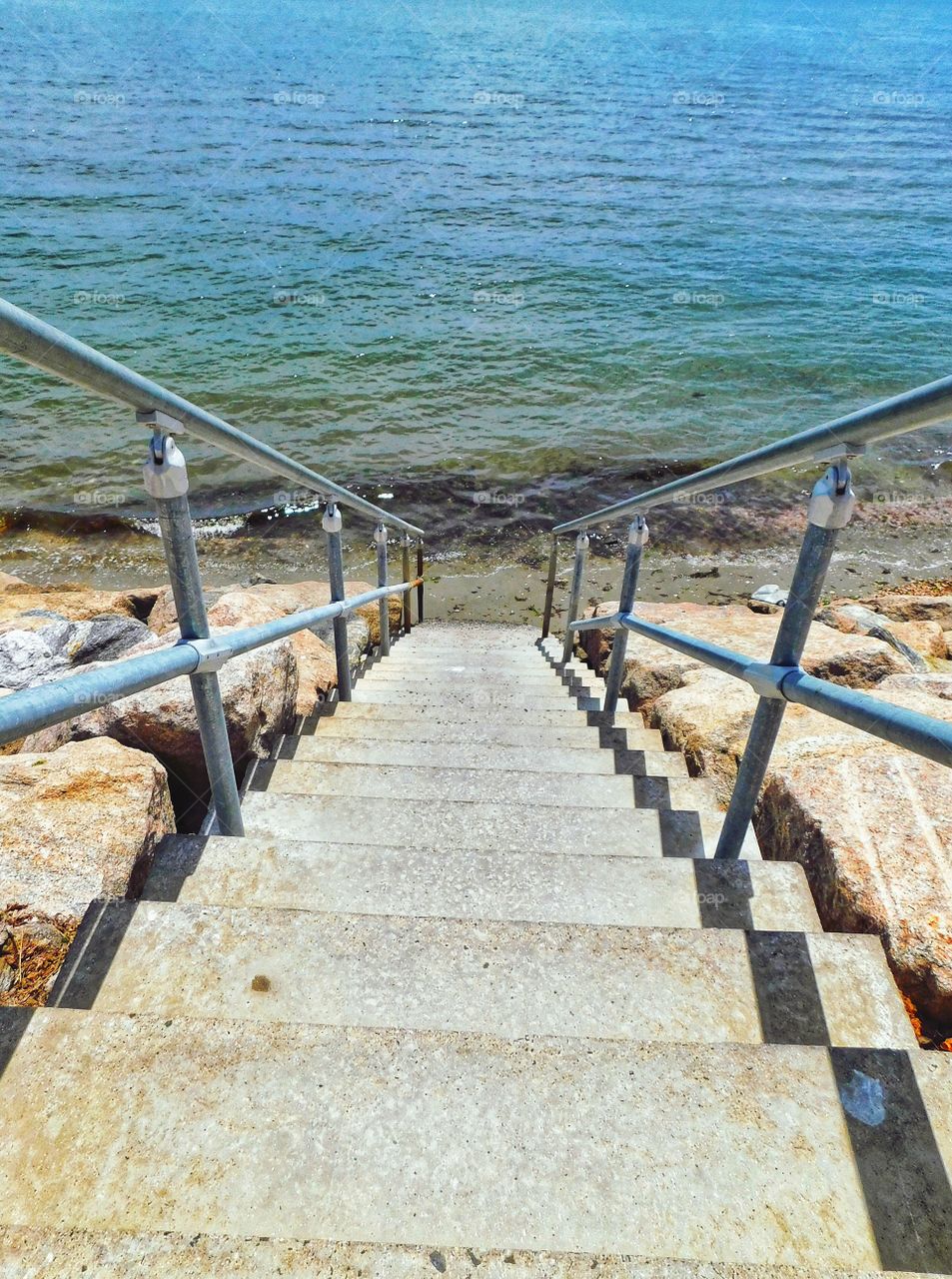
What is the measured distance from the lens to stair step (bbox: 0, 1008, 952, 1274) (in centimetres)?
100

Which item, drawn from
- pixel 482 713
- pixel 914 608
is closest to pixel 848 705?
pixel 482 713

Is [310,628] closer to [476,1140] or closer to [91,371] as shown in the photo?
[91,371]

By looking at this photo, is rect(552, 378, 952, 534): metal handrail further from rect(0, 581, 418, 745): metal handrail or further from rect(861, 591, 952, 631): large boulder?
rect(861, 591, 952, 631): large boulder

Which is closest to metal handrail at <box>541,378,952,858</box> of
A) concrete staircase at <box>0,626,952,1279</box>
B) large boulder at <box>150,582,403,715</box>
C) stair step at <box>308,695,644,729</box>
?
concrete staircase at <box>0,626,952,1279</box>

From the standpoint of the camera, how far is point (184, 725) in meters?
2.79

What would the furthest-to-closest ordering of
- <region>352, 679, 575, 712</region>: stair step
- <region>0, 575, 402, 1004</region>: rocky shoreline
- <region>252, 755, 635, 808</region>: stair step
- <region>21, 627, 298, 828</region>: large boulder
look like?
<region>352, 679, 575, 712</region>: stair step
<region>21, 627, 298, 828</region>: large boulder
<region>252, 755, 635, 808</region>: stair step
<region>0, 575, 402, 1004</region>: rocky shoreline

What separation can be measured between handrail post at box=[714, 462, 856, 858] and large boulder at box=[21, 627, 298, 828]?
6.24 ft

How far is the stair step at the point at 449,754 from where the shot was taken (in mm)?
3041

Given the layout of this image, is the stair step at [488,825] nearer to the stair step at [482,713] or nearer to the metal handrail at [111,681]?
the metal handrail at [111,681]

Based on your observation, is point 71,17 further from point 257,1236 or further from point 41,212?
point 257,1236

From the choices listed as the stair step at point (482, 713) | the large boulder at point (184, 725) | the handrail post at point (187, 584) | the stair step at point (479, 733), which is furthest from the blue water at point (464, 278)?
the handrail post at point (187, 584)

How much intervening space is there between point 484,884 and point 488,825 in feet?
1.31

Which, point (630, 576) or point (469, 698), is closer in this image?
point (630, 576)

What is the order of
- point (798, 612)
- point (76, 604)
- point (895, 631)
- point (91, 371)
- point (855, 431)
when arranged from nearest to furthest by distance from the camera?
point (91, 371)
point (855, 431)
point (798, 612)
point (895, 631)
point (76, 604)
